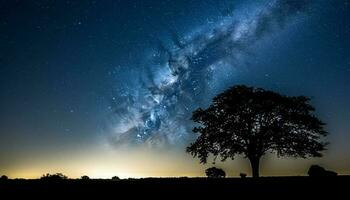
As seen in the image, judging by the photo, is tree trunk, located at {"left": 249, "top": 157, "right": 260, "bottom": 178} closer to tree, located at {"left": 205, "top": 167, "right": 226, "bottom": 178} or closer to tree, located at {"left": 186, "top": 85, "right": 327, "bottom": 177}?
tree, located at {"left": 186, "top": 85, "right": 327, "bottom": 177}

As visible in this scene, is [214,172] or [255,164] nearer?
[255,164]

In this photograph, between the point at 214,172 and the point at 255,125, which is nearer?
the point at 255,125

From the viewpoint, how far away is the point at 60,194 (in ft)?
23.9

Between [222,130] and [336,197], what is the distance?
35921mm

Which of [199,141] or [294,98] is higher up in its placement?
[294,98]

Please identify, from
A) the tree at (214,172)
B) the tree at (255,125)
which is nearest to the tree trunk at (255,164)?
the tree at (255,125)

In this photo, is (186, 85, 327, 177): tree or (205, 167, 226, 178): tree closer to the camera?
(186, 85, 327, 177): tree

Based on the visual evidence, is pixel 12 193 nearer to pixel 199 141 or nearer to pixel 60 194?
pixel 60 194

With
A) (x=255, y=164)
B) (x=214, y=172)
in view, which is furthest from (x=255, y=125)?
(x=214, y=172)

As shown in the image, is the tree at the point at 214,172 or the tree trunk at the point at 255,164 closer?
the tree trunk at the point at 255,164

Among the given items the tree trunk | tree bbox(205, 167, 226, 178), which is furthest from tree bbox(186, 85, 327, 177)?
tree bbox(205, 167, 226, 178)

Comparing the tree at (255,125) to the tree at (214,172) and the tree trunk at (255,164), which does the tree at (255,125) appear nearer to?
the tree trunk at (255,164)

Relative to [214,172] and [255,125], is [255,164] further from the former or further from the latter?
[214,172]

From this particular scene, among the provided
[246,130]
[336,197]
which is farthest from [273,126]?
[336,197]
